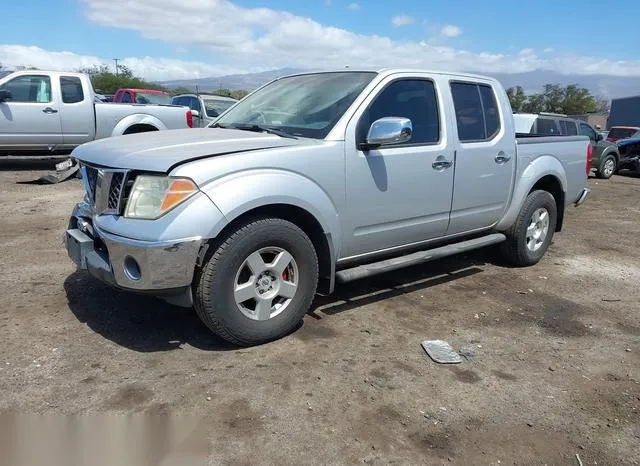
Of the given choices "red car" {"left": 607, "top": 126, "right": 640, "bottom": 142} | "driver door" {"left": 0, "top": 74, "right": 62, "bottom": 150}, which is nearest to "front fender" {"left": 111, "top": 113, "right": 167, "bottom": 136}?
"driver door" {"left": 0, "top": 74, "right": 62, "bottom": 150}

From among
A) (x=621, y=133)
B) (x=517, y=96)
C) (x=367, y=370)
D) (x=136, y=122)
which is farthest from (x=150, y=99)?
(x=517, y=96)

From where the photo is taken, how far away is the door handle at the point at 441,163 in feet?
15.1

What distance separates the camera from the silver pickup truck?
3357 mm

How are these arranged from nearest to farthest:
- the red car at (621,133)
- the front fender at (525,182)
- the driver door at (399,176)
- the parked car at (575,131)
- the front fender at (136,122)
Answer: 1. the driver door at (399,176)
2. the front fender at (525,182)
3. the front fender at (136,122)
4. the parked car at (575,131)
5. the red car at (621,133)

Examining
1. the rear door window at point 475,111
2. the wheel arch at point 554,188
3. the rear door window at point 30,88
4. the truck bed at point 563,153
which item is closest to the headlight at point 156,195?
the rear door window at point 475,111

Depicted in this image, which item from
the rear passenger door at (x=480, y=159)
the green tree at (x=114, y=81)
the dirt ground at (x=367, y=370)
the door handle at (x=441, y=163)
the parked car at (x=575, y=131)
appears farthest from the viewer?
the green tree at (x=114, y=81)

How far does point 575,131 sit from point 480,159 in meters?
12.5

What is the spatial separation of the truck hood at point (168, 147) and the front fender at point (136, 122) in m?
8.06

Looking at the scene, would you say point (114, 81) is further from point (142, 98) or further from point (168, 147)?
point (168, 147)

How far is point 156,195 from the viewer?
3.38 meters

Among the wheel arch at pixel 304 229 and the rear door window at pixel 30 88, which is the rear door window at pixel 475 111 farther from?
the rear door window at pixel 30 88

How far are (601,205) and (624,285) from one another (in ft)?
19.8

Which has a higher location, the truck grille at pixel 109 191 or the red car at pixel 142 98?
the red car at pixel 142 98

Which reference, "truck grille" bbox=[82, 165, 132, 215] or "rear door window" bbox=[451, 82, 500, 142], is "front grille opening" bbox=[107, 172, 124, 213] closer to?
"truck grille" bbox=[82, 165, 132, 215]
